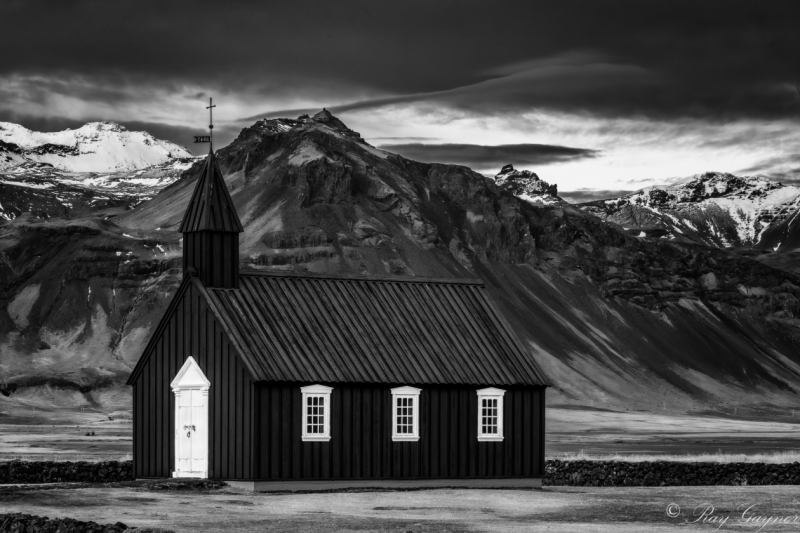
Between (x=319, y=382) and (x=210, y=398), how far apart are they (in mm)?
3549

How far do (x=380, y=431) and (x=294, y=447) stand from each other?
326 centimetres

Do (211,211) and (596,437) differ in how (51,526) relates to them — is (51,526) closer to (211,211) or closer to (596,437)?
(211,211)

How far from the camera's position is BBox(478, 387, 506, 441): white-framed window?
45844mm

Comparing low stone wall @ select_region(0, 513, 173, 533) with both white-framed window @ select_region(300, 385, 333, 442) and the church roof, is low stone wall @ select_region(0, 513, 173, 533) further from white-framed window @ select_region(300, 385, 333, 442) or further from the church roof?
the church roof

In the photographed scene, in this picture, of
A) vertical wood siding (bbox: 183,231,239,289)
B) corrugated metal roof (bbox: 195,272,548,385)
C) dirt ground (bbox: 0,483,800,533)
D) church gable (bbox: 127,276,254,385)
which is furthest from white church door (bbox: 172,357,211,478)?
dirt ground (bbox: 0,483,800,533)

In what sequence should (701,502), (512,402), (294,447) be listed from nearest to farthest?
(701,502) < (294,447) < (512,402)

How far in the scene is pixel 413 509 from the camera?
34.5 metres

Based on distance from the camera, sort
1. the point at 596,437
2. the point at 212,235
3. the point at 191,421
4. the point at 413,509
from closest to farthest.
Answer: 1. the point at 413,509
2. the point at 191,421
3. the point at 212,235
4. the point at 596,437

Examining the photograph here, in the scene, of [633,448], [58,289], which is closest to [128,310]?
[58,289]

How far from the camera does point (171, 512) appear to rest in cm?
3195

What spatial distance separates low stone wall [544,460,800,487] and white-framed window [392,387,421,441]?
25.8ft

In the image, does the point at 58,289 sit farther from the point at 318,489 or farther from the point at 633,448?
the point at 318,489

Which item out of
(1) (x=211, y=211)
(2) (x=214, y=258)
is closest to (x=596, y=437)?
(1) (x=211, y=211)

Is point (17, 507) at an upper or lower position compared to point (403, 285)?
lower
